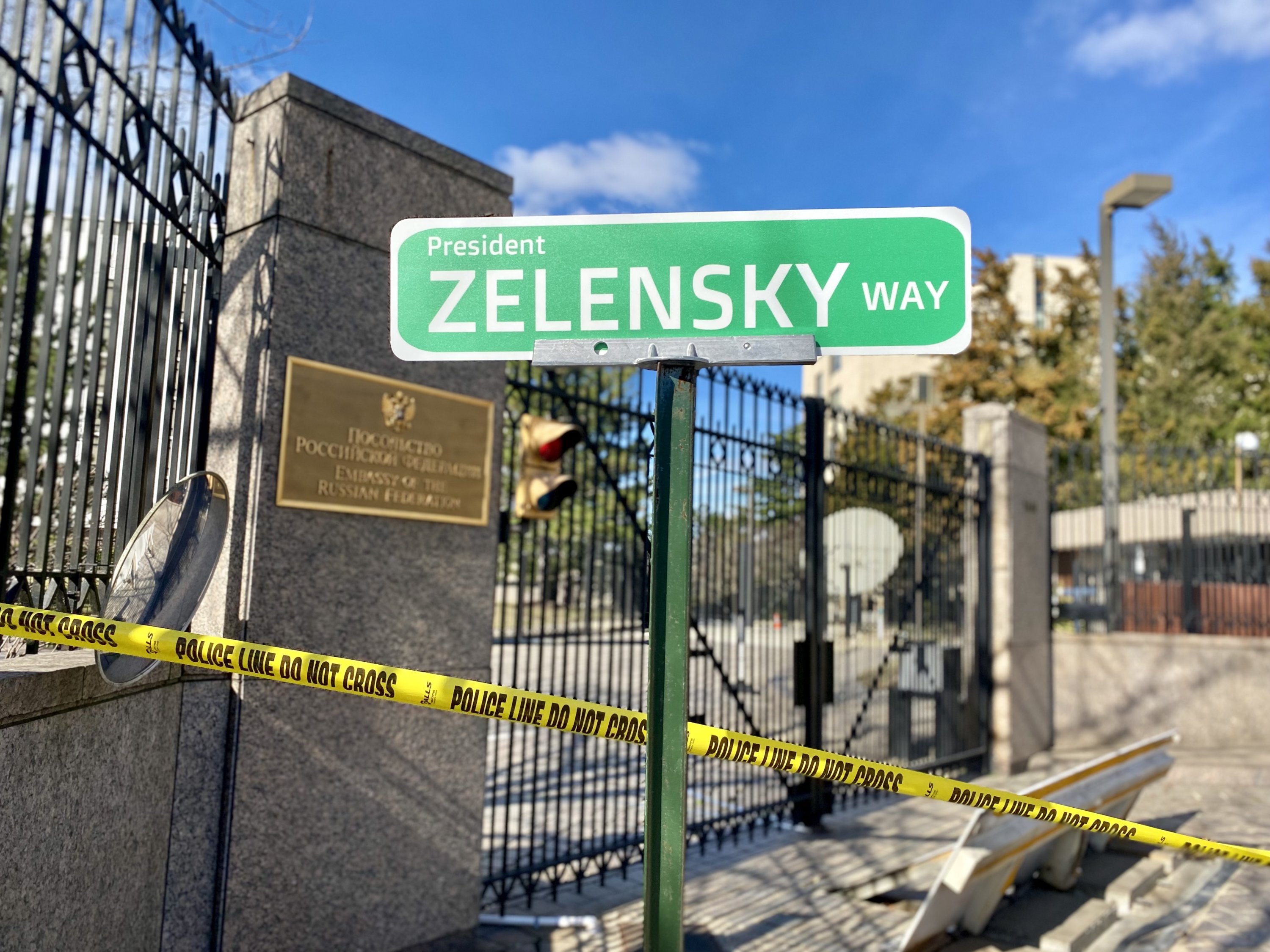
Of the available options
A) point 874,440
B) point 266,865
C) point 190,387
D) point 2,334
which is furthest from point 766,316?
Result: point 874,440

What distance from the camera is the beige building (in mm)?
47191

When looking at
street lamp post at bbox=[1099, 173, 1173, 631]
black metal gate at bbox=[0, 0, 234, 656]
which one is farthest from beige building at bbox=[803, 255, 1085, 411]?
black metal gate at bbox=[0, 0, 234, 656]

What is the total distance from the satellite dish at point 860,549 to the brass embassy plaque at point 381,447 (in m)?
4.08

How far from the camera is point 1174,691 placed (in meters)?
10.6

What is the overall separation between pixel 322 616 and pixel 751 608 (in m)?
3.84

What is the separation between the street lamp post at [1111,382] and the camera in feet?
36.5

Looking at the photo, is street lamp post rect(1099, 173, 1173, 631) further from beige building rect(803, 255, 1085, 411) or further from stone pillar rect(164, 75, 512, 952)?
beige building rect(803, 255, 1085, 411)

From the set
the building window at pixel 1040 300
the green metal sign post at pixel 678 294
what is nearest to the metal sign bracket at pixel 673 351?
the green metal sign post at pixel 678 294

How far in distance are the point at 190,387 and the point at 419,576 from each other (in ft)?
4.39

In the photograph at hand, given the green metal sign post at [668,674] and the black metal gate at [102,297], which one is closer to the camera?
the green metal sign post at [668,674]

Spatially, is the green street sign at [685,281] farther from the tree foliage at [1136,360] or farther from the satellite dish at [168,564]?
the tree foliage at [1136,360]

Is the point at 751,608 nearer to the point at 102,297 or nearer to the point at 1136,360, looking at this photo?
the point at 102,297

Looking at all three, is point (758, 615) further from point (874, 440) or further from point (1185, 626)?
point (1185, 626)

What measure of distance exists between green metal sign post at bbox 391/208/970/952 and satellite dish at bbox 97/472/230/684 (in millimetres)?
1312
